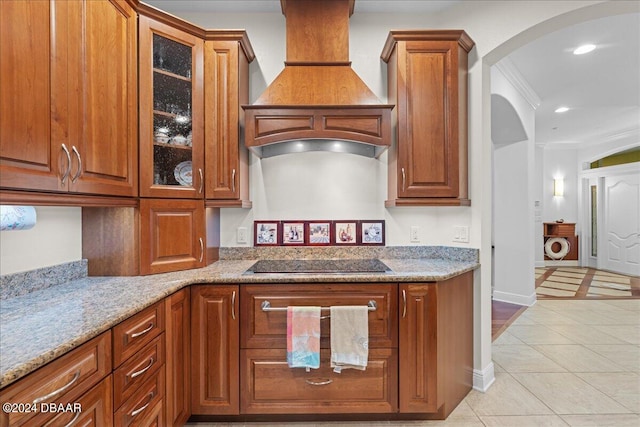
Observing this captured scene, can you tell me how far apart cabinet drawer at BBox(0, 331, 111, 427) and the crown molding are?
12.7ft

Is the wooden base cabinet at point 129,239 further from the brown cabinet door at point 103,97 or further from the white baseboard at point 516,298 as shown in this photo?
the white baseboard at point 516,298

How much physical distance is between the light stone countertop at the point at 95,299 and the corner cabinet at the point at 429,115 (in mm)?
540

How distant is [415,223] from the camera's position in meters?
2.56

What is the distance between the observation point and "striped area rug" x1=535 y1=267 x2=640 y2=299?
4.92 metres

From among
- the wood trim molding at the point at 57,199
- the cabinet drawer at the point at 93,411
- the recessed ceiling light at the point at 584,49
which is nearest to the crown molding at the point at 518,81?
the recessed ceiling light at the point at 584,49

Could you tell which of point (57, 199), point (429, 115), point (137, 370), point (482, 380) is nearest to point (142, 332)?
point (137, 370)

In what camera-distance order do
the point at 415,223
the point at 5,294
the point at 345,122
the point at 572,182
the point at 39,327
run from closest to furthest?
1. the point at 39,327
2. the point at 5,294
3. the point at 345,122
4. the point at 415,223
5. the point at 572,182

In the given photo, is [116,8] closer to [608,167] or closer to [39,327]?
[39,327]

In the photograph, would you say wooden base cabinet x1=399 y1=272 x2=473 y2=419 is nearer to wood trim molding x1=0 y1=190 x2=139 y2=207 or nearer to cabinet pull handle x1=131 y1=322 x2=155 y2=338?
cabinet pull handle x1=131 y1=322 x2=155 y2=338

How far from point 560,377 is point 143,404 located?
2.90 m

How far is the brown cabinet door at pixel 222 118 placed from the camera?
2.14 m

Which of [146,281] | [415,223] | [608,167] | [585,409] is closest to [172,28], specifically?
[146,281]

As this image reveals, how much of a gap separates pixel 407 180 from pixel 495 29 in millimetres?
1238

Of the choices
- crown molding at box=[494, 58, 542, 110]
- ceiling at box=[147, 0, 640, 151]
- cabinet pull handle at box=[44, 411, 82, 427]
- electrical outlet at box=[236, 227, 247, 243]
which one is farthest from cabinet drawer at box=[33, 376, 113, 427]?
crown molding at box=[494, 58, 542, 110]
